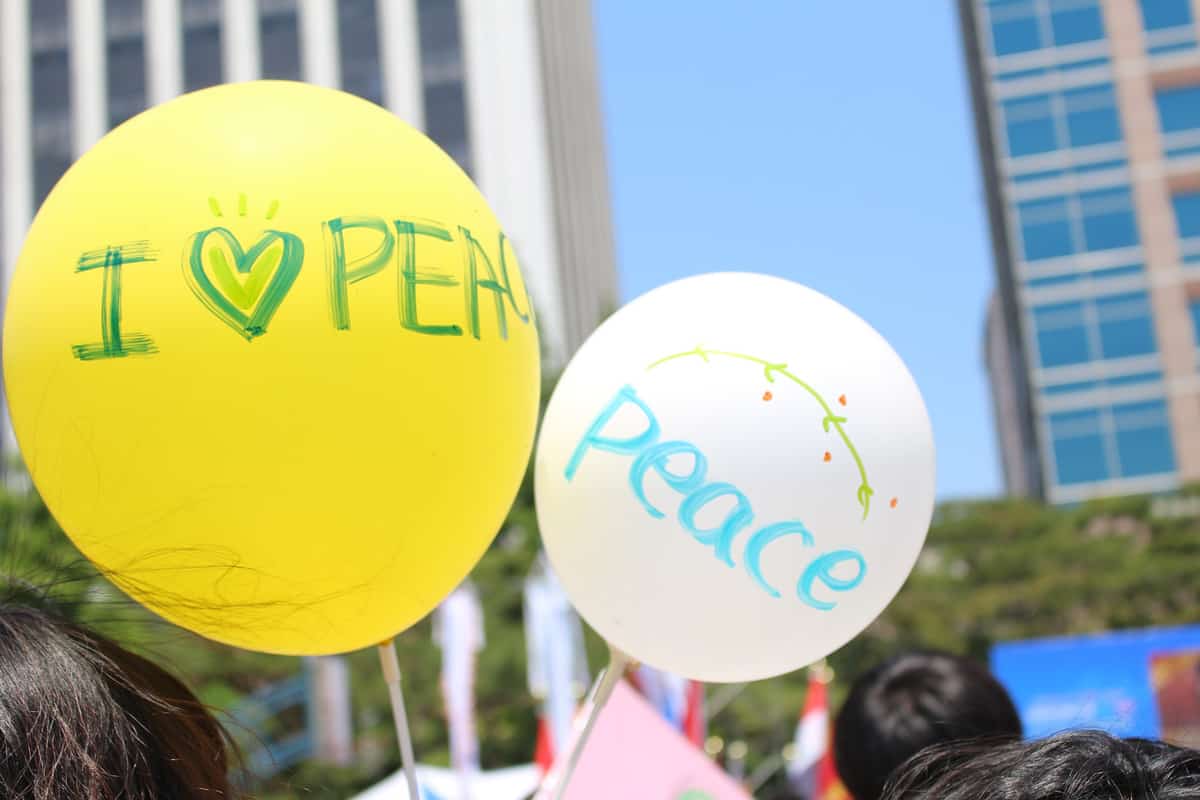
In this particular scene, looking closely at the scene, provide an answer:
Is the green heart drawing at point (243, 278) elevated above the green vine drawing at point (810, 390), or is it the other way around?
the green heart drawing at point (243, 278)

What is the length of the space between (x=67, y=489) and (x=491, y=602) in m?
17.5

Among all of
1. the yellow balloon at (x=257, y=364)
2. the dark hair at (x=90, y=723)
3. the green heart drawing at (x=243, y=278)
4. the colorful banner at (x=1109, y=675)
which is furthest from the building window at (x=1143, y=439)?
the dark hair at (x=90, y=723)

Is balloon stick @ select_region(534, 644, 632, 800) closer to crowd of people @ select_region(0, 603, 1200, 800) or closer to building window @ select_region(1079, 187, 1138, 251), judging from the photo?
crowd of people @ select_region(0, 603, 1200, 800)

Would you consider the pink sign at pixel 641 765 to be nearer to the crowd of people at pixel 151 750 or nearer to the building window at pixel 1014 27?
the crowd of people at pixel 151 750

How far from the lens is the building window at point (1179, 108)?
121 ft

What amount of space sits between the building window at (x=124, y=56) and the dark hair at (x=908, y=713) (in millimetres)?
35898

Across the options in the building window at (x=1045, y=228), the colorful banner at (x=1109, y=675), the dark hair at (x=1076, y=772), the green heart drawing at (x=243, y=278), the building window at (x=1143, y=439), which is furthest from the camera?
the building window at (x=1045, y=228)

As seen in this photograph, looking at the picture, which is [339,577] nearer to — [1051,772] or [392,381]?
[392,381]

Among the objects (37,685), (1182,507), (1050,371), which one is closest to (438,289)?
(37,685)

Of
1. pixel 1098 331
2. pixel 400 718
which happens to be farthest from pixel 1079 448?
pixel 400 718

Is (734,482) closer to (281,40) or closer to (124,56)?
(281,40)

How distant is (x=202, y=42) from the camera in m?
36.4

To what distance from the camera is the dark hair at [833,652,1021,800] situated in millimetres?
2914

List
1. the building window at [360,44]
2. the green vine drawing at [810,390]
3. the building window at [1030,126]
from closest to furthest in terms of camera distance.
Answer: the green vine drawing at [810,390]
the building window at [360,44]
the building window at [1030,126]
